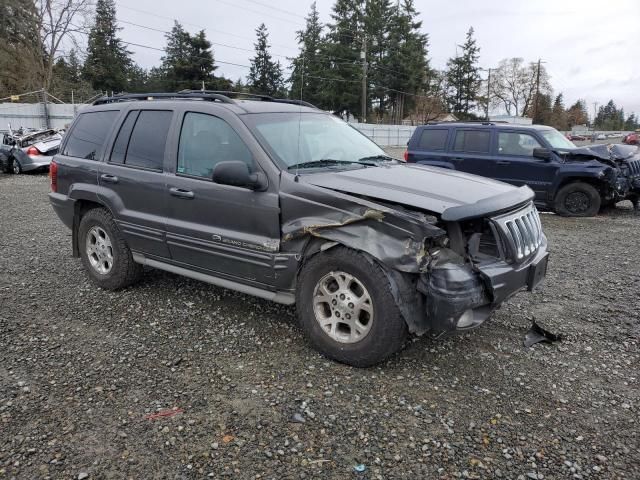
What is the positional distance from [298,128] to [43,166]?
15518 millimetres

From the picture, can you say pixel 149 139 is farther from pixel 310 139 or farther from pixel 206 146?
pixel 310 139

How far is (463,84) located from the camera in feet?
236

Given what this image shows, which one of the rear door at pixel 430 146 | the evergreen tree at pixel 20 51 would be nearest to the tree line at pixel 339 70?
the evergreen tree at pixel 20 51

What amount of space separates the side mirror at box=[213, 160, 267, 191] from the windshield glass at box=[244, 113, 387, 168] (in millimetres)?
238

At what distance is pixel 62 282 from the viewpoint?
215 inches

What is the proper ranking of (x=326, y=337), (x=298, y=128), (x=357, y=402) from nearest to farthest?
1. (x=357, y=402)
2. (x=326, y=337)
3. (x=298, y=128)

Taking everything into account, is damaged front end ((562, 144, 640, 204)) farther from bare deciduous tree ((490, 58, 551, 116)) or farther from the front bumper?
bare deciduous tree ((490, 58, 551, 116))

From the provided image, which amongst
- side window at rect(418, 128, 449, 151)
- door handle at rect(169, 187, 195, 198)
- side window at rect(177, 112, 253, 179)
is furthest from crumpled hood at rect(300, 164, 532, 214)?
side window at rect(418, 128, 449, 151)

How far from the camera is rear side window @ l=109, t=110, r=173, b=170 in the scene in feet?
14.8

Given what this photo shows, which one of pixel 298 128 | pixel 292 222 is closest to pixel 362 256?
pixel 292 222

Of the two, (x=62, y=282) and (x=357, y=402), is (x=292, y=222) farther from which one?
(x=62, y=282)

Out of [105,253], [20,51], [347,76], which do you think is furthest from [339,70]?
[105,253]

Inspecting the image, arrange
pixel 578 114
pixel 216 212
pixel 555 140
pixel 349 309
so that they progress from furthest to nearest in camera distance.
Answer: pixel 578 114
pixel 555 140
pixel 216 212
pixel 349 309

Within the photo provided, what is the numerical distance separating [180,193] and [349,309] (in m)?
1.80
